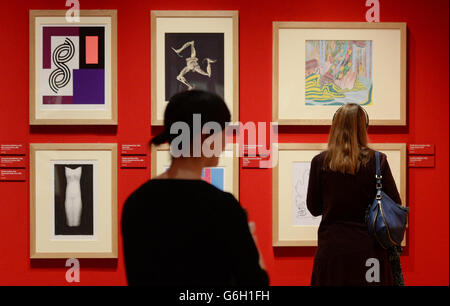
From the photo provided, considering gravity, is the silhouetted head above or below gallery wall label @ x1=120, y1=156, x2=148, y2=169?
above

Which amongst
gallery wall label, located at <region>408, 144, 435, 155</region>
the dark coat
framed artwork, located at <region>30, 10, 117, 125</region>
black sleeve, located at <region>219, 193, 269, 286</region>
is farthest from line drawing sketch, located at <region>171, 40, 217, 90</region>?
black sleeve, located at <region>219, 193, 269, 286</region>

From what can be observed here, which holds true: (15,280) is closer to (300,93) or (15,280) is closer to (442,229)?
(300,93)

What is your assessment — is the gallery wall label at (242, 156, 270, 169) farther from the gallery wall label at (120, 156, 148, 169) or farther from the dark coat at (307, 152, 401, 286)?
the dark coat at (307, 152, 401, 286)

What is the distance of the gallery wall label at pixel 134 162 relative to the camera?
2.93 metres

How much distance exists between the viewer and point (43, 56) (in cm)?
290

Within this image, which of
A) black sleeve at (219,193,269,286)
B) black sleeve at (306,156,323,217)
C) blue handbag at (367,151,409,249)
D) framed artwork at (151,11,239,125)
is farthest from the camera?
framed artwork at (151,11,239,125)

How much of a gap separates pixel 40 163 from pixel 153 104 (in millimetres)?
889

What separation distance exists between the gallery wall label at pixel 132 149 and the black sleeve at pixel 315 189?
126 cm

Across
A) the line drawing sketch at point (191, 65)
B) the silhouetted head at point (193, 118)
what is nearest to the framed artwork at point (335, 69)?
the line drawing sketch at point (191, 65)

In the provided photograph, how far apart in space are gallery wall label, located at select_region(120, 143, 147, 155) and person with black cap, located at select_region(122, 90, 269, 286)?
5.77ft

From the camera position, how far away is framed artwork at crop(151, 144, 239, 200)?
2.90 meters

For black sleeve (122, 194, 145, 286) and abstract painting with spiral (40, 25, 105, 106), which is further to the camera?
abstract painting with spiral (40, 25, 105, 106)

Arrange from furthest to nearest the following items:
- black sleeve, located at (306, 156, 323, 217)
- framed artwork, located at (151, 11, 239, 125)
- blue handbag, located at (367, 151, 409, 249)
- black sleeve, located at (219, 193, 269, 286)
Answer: framed artwork, located at (151, 11, 239, 125)
black sleeve, located at (306, 156, 323, 217)
blue handbag, located at (367, 151, 409, 249)
black sleeve, located at (219, 193, 269, 286)

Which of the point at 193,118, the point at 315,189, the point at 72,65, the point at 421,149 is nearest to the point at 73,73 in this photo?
the point at 72,65
